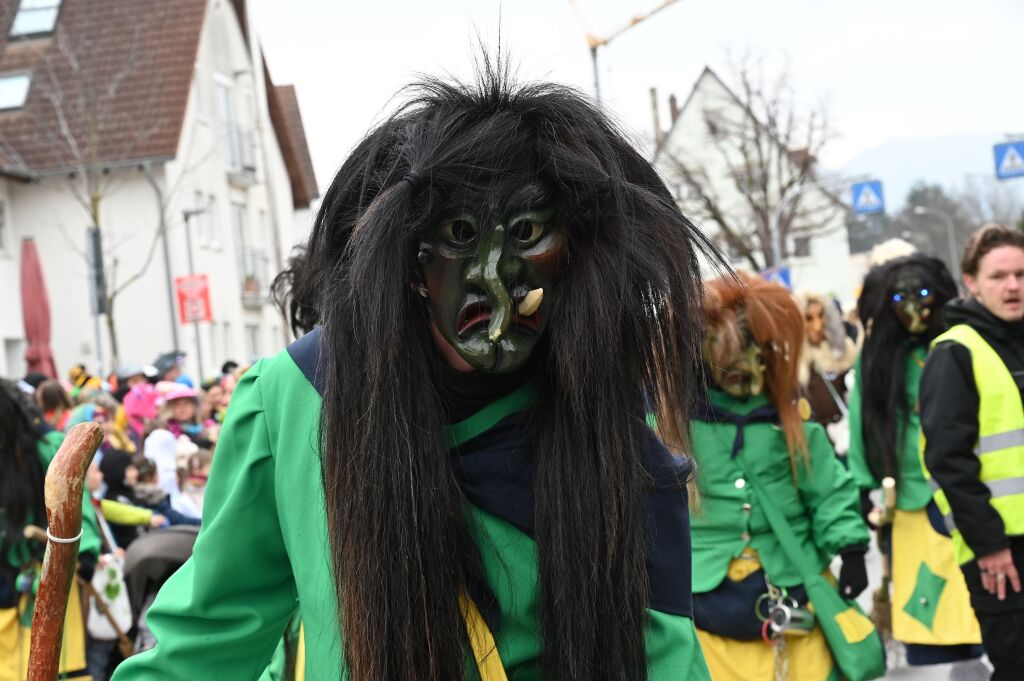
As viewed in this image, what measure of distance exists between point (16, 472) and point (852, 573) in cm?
360

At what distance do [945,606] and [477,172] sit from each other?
5.56 meters

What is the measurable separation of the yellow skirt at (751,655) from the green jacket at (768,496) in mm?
63

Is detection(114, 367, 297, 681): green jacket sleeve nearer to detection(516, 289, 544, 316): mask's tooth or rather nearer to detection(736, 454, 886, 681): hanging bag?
detection(516, 289, 544, 316): mask's tooth

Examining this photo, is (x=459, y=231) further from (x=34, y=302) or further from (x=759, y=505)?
(x=34, y=302)

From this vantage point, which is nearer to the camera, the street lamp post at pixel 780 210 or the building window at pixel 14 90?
the building window at pixel 14 90

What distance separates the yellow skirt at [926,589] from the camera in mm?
7152

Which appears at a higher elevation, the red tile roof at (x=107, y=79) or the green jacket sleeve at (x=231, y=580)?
the red tile roof at (x=107, y=79)

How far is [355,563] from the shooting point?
222 cm

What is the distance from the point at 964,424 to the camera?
5734 millimetres

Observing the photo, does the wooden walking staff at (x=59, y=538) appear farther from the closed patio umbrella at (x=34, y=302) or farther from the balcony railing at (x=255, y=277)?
the balcony railing at (x=255, y=277)

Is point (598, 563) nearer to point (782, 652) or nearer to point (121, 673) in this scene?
point (121, 673)

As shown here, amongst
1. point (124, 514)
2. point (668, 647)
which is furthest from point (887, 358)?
point (668, 647)

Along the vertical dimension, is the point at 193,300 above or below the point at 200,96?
below

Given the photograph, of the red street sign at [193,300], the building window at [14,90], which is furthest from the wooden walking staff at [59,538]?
the building window at [14,90]
